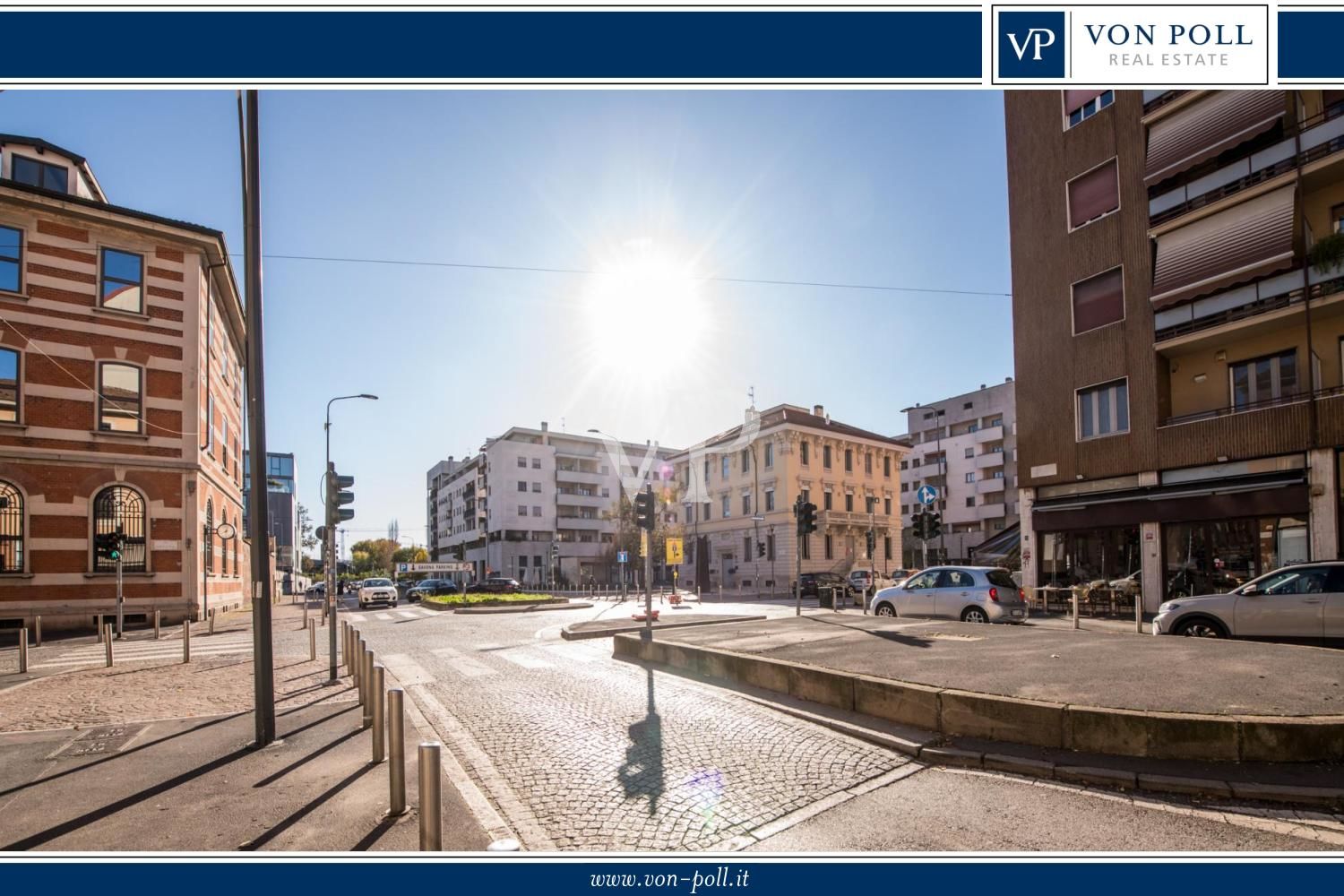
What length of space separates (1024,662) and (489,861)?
24.3 ft

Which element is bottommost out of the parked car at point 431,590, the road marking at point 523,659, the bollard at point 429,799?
the parked car at point 431,590

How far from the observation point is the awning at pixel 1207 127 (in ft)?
63.3

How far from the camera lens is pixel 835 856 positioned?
354 cm

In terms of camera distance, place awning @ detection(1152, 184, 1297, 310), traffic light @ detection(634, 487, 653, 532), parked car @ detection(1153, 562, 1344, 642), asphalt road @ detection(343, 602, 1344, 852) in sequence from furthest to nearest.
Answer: awning @ detection(1152, 184, 1297, 310), traffic light @ detection(634, 487, 653, 532), parked car @ detection(1153, 562, 1344, 642), asphalt road @ detection(343, 602, 1344, 852)

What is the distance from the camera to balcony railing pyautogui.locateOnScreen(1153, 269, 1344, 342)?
1797 cm

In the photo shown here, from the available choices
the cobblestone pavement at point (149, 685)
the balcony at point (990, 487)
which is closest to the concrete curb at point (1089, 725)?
the cobblestone pavement at point (149, 685)

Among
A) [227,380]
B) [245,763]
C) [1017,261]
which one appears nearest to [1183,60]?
[245,763]

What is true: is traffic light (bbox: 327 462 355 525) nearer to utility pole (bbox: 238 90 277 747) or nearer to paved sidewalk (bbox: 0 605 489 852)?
paved sidewalk (bbox: 0 605 489 852)

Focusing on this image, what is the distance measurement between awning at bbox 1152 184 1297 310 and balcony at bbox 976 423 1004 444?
148 feet

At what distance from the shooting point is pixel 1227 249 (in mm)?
19859

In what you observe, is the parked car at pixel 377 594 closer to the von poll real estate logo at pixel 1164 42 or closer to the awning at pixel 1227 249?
the awning at pixel 1227 249

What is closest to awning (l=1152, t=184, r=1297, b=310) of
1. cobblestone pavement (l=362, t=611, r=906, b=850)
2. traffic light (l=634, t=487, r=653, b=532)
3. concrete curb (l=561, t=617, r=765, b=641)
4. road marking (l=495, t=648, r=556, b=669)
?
concrete curb (l=561, t=617, r=765, b=641)

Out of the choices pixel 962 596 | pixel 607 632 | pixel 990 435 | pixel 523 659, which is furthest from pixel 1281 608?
pixel 990 435

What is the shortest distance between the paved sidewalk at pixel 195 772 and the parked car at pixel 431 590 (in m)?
29.4
